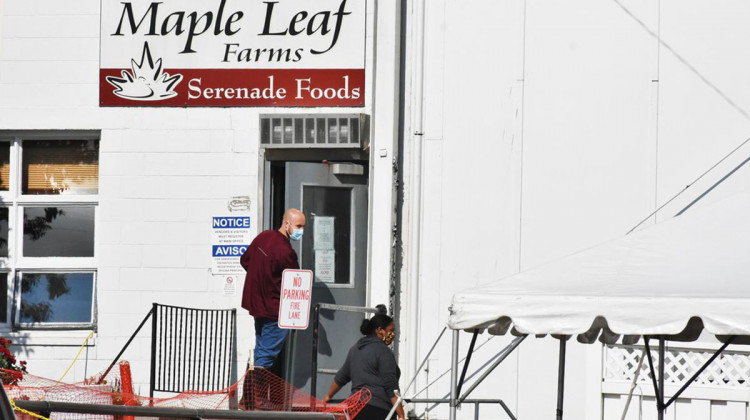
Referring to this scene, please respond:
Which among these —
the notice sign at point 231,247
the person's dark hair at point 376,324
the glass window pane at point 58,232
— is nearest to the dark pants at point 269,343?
the notice sign at point 231,247

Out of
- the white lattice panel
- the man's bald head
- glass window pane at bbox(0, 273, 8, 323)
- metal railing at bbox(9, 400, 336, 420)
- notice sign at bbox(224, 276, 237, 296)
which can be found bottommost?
metal railing at bbox(9, 400, 336, 420)

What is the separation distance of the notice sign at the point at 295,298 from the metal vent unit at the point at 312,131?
1.57 meters

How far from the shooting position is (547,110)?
1127 cm

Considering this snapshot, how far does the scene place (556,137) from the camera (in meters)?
11.2

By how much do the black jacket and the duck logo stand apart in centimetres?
399

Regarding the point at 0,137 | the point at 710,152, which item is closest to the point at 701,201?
the point at 710,152

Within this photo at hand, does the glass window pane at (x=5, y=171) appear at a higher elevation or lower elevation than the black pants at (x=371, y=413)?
higher

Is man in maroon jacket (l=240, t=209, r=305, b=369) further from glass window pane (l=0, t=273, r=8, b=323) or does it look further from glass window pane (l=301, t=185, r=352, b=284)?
glass window pane (l=0, t=273, r=8, b=323)

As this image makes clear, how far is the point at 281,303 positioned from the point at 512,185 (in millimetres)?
2416

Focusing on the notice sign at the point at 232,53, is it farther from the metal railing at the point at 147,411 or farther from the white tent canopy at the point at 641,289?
the white tent canopy at the point at 641,289

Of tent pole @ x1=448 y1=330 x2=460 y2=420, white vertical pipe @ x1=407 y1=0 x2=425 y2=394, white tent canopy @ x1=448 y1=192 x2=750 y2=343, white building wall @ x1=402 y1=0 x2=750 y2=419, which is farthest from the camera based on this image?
white vertical pipe @ x1=407 y1=0 x2=425 y2=394

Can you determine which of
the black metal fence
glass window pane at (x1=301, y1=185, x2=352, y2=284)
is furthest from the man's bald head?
the black metal fence

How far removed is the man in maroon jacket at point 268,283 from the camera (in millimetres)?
11570

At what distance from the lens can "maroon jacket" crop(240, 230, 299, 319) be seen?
11.6 metres
